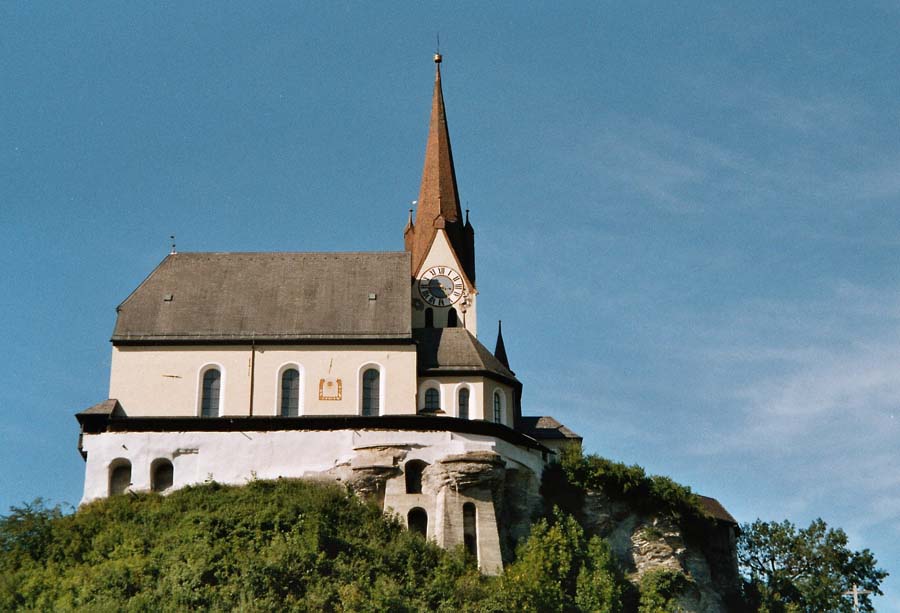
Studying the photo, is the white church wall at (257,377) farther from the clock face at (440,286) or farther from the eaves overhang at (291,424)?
the clock face at (440,286)

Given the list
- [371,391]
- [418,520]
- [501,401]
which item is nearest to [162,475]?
[371,391]

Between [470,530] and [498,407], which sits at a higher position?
[498,407]

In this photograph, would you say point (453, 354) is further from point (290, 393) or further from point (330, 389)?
point (290, 393)

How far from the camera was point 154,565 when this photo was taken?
5525 cm

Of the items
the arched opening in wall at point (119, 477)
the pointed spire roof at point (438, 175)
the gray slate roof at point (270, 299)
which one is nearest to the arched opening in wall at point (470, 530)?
the gray slate roof at point (270, 299)

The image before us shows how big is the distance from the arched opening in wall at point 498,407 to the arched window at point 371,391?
480 centimetres

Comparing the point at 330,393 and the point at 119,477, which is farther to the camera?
the point at 330,393

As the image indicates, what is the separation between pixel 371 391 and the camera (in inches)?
2554

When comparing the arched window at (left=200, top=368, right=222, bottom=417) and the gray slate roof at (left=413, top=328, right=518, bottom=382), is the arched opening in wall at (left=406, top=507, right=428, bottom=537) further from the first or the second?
the arched window at (left=200, top=368, right=222, bottom=417)

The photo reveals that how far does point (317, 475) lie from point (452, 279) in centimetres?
1355

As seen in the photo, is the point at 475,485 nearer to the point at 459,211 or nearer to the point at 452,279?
the point at 452,279

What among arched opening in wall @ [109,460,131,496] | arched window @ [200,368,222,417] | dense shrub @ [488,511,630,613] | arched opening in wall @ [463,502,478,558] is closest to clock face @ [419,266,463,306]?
arched window @ [200,368,222,417]

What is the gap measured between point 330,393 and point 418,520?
23.1ft

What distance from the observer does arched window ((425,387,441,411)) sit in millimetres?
64812
